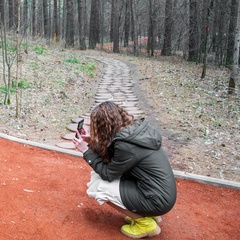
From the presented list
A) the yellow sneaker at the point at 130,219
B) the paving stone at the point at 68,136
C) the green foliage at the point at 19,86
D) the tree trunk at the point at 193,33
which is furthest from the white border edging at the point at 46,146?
the tree trunk at the point at 193,33

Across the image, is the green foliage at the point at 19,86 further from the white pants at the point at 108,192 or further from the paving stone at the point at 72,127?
the white pants at the point at 108,192

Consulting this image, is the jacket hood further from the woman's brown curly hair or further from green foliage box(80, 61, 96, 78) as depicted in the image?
green foliage box(80, 61, 96, 78)

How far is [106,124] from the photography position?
2533 millimetres

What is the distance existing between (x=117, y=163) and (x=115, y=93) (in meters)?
6.75

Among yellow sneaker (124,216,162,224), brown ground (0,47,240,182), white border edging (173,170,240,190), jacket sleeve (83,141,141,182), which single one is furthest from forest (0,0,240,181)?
jacket sleeve (83,141,141,182)

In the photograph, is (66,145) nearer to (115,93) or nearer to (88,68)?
(115,93)

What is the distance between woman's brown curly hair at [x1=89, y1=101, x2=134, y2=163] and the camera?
254cm

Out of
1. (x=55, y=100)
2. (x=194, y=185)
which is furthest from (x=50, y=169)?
(x=55, y=100)

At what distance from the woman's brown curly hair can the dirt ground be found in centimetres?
63

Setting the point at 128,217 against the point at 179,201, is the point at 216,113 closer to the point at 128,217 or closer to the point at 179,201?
the point at 179,201

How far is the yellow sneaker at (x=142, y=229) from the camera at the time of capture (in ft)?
8.65

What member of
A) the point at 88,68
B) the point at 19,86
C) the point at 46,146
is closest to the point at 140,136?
the point at 46,146

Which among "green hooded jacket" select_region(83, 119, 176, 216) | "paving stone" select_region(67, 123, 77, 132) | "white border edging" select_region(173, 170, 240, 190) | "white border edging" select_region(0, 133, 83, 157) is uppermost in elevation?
"green hooded jacket" select_region(83, 119, 176, 216)

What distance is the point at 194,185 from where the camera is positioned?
3.86 m
